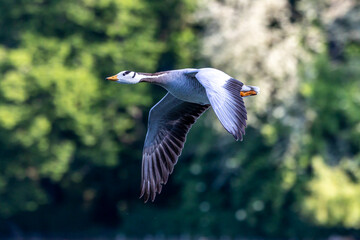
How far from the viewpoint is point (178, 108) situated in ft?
46.4

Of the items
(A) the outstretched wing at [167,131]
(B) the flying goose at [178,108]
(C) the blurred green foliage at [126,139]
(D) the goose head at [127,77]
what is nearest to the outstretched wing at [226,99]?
(B) the flying goose at [178,108]

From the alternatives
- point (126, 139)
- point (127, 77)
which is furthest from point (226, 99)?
point (126, 139)

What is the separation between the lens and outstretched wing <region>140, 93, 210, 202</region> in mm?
13812

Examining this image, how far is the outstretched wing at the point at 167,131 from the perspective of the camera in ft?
45.3

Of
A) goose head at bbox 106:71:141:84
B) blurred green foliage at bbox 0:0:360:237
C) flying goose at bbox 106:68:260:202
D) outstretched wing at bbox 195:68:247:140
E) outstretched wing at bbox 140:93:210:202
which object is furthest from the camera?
blurred green foliage at bbox 0:0:360:237

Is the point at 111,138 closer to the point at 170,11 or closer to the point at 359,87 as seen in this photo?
the point at 170,11

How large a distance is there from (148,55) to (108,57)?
153 cm

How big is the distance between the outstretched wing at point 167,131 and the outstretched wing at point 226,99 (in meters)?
1.94

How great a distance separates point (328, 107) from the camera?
2770cm

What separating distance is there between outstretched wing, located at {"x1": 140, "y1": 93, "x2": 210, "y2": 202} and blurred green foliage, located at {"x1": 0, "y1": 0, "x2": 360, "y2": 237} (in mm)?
13507

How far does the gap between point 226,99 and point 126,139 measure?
23.9 metres

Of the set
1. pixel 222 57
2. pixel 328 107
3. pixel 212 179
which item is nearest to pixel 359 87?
pixel 328 107

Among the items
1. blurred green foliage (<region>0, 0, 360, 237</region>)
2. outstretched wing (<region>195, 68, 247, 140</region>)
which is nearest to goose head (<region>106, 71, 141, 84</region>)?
outstretched wing (<region>195, 68, 247, 140</region>)

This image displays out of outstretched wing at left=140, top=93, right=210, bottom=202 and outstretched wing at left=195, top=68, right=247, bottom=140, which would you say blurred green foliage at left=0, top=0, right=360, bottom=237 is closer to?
outstretched wing at left=140, top=93, right=210, bottom=202
